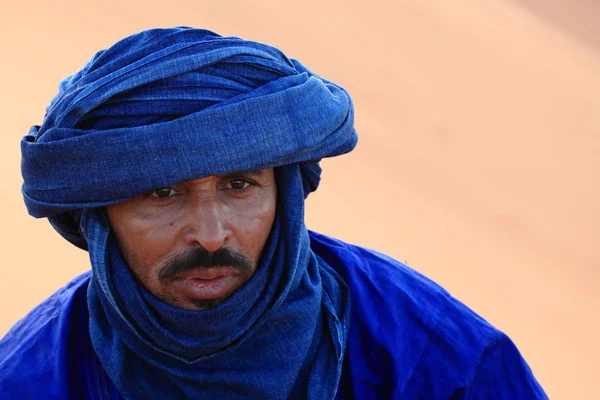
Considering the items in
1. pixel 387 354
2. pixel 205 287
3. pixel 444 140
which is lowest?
pixel 444 140

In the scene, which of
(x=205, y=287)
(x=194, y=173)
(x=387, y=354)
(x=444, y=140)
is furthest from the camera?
(x=444, y=140)

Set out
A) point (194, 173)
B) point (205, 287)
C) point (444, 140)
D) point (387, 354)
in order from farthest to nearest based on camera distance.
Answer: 1. point (444, 140)
2. point (387, 354)
3. point (205, 287)
4. point (194, 173)

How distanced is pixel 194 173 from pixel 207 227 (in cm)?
17

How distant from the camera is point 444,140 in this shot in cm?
946

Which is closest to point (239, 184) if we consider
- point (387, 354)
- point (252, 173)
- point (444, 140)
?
point (252, 173)

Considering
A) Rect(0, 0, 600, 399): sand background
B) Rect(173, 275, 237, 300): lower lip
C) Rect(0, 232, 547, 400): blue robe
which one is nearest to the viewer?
Rect(173, 275, 237, 300): lower lip

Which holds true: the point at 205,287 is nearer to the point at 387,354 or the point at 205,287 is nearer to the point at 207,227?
the point at 207,227

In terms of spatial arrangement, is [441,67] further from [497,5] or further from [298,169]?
[298,169]

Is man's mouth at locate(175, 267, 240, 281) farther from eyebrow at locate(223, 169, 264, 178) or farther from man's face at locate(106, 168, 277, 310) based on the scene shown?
eyebrow at locate(223, 169, 264, 178)

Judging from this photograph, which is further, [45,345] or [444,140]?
[444,140]

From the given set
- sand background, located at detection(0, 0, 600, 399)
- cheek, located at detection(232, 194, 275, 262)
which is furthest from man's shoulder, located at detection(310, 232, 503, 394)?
sand background, located at detection(0, 0, 600, 399)

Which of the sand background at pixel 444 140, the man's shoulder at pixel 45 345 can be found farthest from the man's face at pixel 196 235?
the sand background at pixel 444 140

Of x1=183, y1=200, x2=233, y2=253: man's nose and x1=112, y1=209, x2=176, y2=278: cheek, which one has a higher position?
x1=183, y1=200, x2=233, y2=253: man's nose

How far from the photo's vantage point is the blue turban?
261 centimetres
